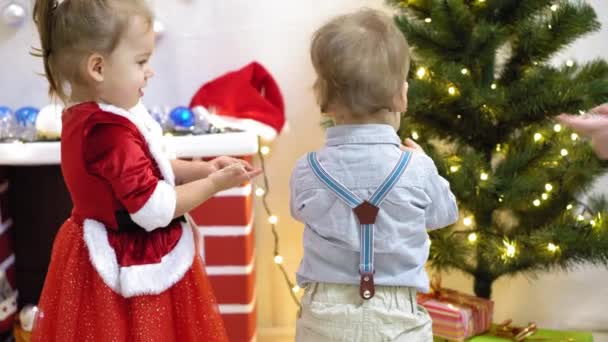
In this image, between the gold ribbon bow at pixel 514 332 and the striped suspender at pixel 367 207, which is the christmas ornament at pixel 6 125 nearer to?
the striped suspender at pixel 367 207

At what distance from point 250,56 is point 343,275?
1.18 meters

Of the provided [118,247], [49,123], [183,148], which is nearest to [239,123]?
[183,148]

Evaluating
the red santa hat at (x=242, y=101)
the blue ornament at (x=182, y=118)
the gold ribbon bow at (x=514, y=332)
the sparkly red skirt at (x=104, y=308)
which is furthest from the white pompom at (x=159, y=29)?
the gold ribbon bow at (x=514, y=332)

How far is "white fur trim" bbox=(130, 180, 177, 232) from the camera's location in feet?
4.80

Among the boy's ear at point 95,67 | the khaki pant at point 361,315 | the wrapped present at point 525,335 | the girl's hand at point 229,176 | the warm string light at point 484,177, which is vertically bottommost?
the wrapped present at point 525,335

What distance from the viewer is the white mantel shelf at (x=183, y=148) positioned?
219 centimetres

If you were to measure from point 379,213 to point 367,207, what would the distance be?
31 mm

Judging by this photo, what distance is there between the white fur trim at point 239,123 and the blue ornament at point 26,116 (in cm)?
45

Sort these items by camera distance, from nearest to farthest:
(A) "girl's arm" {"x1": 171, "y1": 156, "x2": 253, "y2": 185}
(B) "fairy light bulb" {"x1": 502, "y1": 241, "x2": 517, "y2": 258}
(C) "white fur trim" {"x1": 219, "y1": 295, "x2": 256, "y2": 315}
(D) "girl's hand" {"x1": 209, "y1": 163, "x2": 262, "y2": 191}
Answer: (D) "girl's hand" {"x1": 209, "y1": 163, "x2": 262, "y2": 191}, (A) "girl's arm" {"x1": 171, "y1": 156, "x2": 253, "y2": 185}, (B) "fairy light bulb" {"x1": 502, "y1": 241, "x2": 517, "y2": 258}, (C) "white fur trim" {"x1": 219, "y1": 295, "x2": 256, "y2": 315}

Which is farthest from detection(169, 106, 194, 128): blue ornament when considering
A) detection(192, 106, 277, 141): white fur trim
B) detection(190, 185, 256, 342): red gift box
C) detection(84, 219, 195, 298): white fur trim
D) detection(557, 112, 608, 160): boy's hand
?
detection(557, 112, 608, 160): boy's hand

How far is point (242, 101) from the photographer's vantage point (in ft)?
7.95

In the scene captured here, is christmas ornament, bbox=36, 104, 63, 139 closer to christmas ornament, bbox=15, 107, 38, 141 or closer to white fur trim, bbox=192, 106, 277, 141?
christmas ornament, bbox=15, 107, 38, 141

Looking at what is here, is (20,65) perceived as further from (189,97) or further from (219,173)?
(219,173)

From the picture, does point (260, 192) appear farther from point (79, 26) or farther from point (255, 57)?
point (79, 26)
